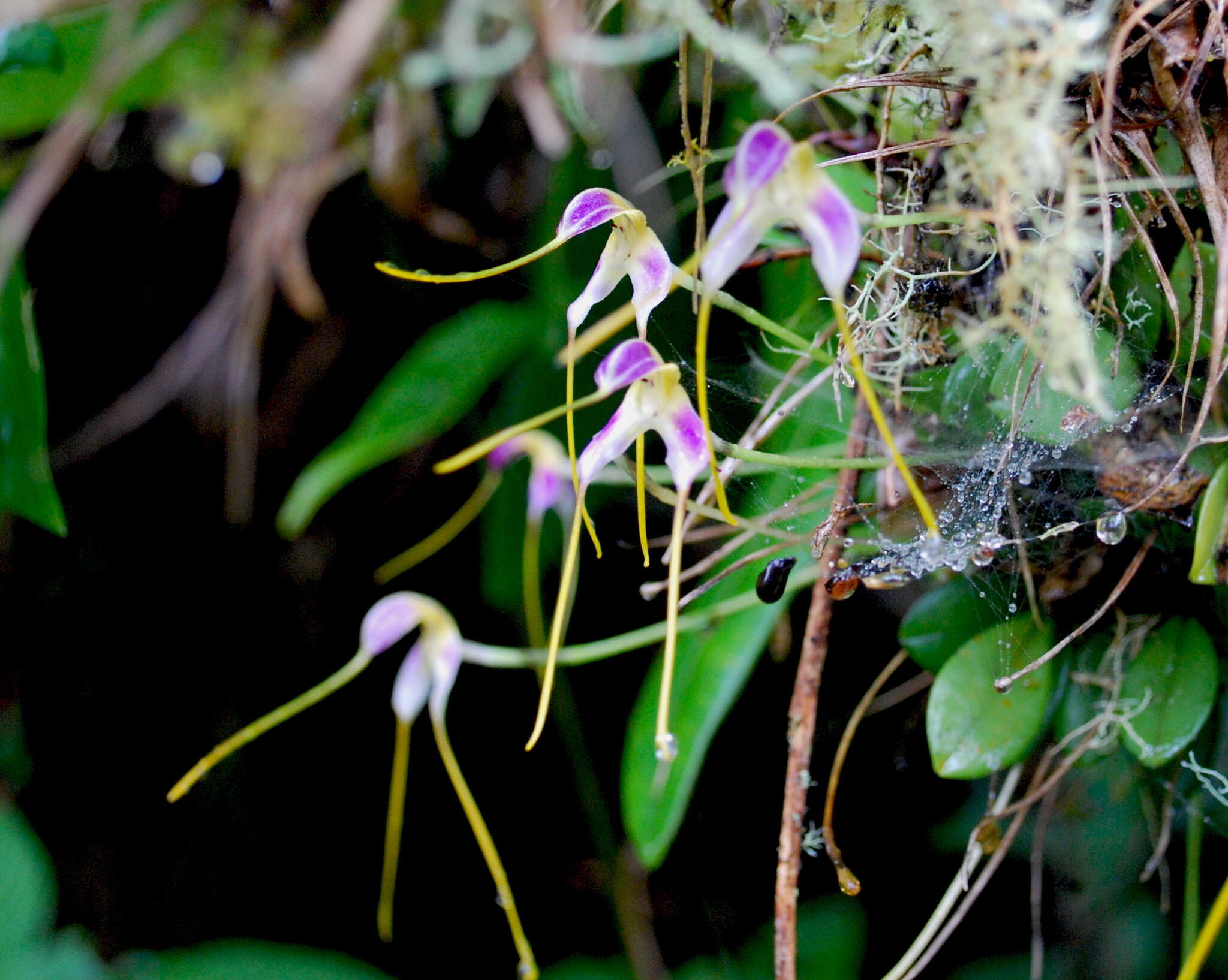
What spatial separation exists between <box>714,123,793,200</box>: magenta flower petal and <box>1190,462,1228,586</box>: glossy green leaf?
7.9 inches

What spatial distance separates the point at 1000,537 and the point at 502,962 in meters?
0.89

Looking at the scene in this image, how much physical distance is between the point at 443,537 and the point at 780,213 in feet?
2.48

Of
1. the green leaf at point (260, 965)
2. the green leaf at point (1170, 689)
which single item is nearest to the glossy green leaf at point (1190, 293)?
the green leaf at point (1170, 689)

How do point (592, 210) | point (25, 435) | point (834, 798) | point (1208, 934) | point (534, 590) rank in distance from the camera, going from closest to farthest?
point (1208, 934) < point (592, 210) < point (834, 798) < point (25, 435) < point (534, 590)

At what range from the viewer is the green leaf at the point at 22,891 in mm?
788

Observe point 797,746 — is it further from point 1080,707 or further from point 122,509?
point 122,509

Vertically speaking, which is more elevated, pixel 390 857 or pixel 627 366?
pixel 627 366

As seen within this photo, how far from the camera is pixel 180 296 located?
1.07 metres

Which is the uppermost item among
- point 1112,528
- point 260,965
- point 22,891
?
point 1112,528

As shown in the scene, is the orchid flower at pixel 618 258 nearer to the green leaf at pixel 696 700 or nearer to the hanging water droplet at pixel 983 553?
the hanging water droplet at pixel 983 553

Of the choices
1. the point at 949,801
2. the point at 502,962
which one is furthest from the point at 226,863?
the point at 949,801

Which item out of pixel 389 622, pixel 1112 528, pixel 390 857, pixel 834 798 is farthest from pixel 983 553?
pixel 390 857

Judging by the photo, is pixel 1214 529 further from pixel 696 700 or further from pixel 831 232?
pixel 696 700

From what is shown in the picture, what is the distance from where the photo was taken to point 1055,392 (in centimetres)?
33
